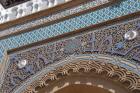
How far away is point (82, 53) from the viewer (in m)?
3.24

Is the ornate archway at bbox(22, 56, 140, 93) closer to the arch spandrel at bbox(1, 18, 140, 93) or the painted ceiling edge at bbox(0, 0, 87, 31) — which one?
the arch spandrel at bbox(1, 18, 140, 93)

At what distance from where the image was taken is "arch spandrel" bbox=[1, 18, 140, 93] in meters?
2.97

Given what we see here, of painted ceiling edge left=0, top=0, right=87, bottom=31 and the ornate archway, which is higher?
painted ceiling edge left=0, top=0, right=87, bottom=31

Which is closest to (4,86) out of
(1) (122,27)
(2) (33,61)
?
(2) (33,61)

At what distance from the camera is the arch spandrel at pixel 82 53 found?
2967mm

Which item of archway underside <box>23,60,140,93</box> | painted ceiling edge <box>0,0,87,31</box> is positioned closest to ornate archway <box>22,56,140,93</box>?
archway underside <box>23,60,140,93</box>

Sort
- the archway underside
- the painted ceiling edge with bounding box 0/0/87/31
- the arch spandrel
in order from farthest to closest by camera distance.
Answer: the painted ceiling edge with bounding box 0/0/87/31 → the arch spandrel → the archway underside

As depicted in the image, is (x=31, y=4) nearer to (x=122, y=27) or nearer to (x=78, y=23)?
(x=78, y=23)

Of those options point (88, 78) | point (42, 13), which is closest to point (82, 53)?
point (88, 78)

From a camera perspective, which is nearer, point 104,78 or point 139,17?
point 104,78

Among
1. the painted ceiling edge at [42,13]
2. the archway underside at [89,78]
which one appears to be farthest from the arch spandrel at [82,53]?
the painted ceiling edge at [42,13]

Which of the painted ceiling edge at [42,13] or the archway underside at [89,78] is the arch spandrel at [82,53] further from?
the painted ceiling edge at [42,13]

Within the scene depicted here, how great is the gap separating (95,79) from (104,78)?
9 centimetres

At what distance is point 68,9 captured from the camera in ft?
12.3
